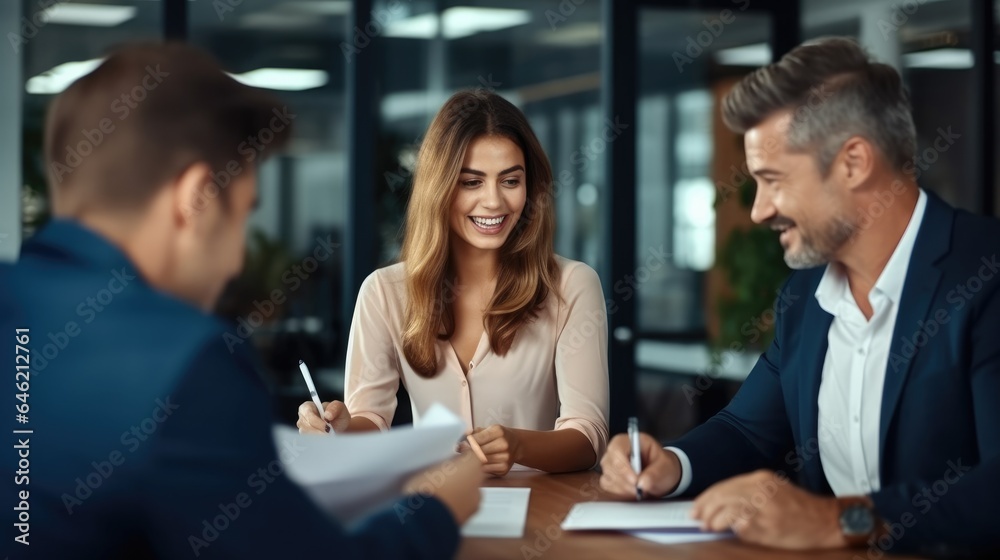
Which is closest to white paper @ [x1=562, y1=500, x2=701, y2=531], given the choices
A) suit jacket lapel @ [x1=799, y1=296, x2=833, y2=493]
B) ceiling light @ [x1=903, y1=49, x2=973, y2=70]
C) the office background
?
suit jacket lapel @ [x1=799, y1=296, x2=833, y2=493]

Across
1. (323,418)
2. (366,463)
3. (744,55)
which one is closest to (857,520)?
(366,463)

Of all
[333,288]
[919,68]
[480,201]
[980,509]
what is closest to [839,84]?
[980,509]

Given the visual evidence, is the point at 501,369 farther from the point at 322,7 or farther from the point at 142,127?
the point at 322,7

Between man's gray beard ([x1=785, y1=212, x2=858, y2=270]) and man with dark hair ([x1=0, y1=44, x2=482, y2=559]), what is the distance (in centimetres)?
101

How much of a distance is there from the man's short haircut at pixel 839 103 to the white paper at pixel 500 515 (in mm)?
832

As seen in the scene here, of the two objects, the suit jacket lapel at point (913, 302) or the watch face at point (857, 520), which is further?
the suit jacket lapel at point (913, 302)

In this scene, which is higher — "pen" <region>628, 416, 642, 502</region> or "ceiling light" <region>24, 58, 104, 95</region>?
"ceiling light" <region>24, 58, 104, 95</region>

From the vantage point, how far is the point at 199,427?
1.13 meters

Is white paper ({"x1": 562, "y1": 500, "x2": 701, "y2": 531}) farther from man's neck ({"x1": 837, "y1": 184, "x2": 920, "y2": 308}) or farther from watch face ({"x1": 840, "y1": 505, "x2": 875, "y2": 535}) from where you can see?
man's neck ({"x1": 837, "y1": 184, "x2": 920, "y2": 308})

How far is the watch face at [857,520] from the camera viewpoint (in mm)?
1620

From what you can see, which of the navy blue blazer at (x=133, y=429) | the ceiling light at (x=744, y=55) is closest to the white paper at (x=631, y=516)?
the navy blue blazer at (x=133, y=429)

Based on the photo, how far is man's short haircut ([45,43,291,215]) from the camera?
1238 millimetres

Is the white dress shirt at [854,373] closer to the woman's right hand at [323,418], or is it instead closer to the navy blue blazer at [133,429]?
the woman's right hand at [323,418]

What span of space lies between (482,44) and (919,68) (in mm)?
2797
